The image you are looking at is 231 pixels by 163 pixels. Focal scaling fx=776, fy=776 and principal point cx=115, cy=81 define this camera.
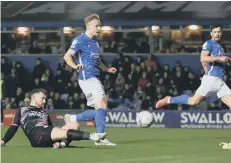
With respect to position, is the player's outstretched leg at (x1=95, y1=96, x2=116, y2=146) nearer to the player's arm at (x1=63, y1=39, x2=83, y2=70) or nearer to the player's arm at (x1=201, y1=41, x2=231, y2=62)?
the player's arm at (x1=63, y1=39, x2=83, y2=70)

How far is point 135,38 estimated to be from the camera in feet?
93.6

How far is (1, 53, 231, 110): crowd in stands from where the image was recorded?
25125mm

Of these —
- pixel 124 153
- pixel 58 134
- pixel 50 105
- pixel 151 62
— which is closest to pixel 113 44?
pixel 151 62

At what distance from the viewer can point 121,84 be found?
26062 millimetres

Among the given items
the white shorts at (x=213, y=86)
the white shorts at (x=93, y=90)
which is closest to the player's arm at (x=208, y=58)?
the white shorts at (x=213, y=86)

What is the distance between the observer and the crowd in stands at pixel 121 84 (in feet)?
82.4

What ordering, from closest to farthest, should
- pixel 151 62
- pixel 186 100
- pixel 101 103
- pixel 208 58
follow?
pixel 101 103 < pixel 208 58 < pixel 186 100 < pixel 151 62

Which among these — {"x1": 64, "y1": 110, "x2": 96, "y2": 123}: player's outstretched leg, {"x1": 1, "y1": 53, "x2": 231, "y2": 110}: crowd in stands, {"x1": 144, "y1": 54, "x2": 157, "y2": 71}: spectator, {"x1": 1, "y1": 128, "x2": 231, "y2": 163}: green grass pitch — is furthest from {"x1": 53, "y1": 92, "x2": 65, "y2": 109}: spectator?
{"x1": 64, "y1": 110, "x2": 96, "y2": 123}: player's outstretched leg

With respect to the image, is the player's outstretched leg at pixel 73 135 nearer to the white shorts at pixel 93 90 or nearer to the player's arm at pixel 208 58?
the white shorts at pixel 93 90

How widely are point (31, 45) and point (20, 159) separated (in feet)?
61.3

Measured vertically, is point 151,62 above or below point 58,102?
above

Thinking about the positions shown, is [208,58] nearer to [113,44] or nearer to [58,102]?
[58,102]

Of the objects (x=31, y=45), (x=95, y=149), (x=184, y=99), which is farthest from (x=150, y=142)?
(x=31, y=45)

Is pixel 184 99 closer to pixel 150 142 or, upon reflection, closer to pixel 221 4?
pixel 150 142
